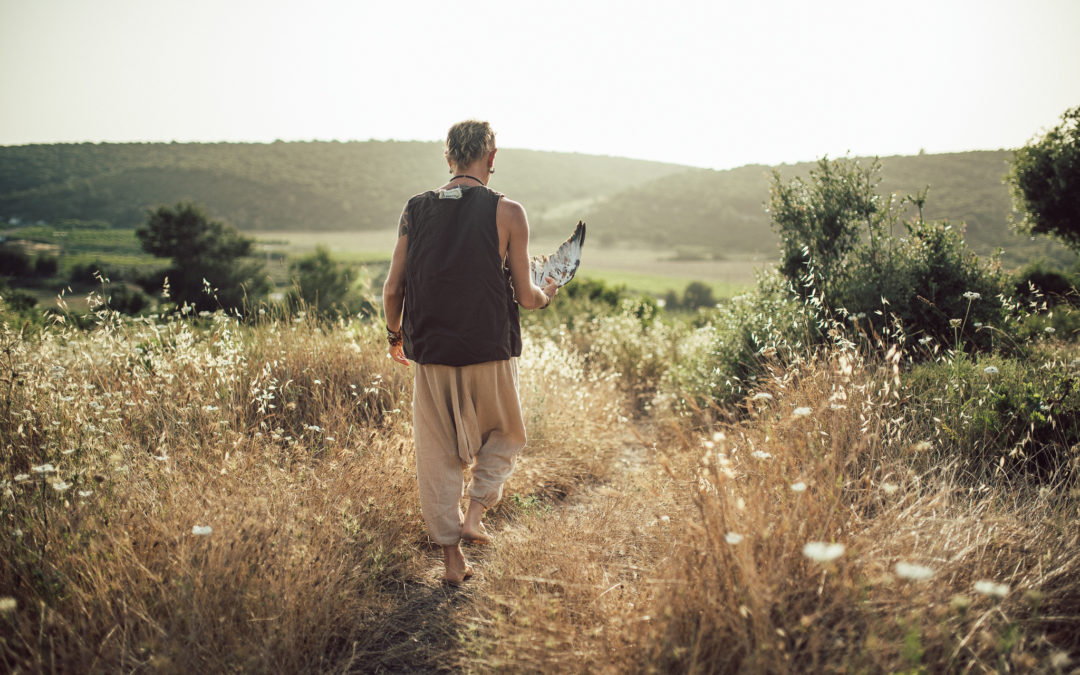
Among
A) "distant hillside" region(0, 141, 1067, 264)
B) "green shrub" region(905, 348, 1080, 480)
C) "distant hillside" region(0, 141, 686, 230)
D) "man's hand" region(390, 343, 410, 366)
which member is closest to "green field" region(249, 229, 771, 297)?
"distant hillside" region(0, 141, 1067, 264)

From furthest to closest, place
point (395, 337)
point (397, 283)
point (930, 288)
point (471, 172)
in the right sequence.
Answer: point (930, 288), point (395, 337), point (397, 283), point (471, 172)

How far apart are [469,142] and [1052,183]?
1724 centimetres

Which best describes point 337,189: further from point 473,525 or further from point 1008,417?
point 1008,417

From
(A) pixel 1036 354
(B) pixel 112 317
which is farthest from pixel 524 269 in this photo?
(A) pixel 1036 354

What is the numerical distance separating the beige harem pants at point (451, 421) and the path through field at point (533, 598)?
336 millimetres

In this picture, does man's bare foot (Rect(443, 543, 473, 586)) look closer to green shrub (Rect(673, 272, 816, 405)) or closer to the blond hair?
the blond hair

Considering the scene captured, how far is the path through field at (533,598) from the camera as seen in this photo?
2.08m

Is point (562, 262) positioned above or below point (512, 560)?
above

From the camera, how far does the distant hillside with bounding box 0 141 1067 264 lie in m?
41.3

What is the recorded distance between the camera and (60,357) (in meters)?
4.30

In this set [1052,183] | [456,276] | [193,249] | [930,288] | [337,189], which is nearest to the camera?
[456,276]

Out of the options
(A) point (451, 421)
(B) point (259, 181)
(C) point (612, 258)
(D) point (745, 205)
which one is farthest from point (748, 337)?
(B) point (259, 181)

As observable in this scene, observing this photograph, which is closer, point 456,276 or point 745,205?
point 456,276

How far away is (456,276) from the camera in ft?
8.74
